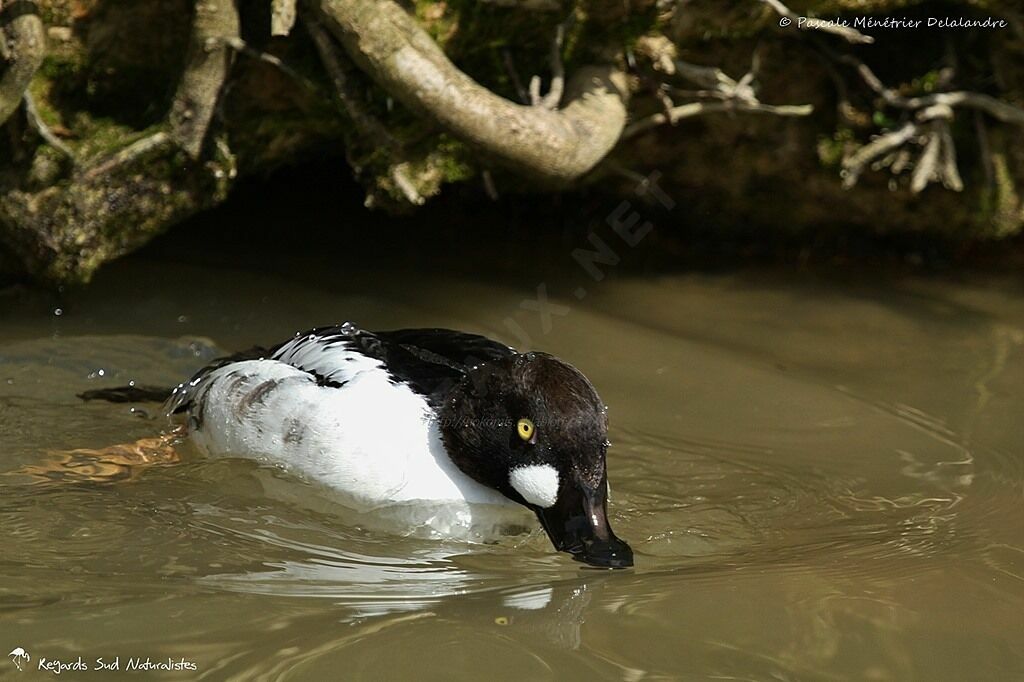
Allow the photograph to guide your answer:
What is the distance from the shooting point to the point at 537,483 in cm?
363

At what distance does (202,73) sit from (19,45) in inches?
28.1

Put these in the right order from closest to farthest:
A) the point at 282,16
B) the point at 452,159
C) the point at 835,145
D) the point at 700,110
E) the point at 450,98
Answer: the point at 282,16 < the point at 450,98 < the point at 452,159 < the point at 700,110 < the point at 835,145

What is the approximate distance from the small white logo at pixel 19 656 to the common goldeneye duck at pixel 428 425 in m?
1.29

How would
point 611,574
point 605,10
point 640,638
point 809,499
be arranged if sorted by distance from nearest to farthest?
point 640,638 < point 611,574 < point 809,499 < point 605,10

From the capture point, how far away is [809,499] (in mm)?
4301

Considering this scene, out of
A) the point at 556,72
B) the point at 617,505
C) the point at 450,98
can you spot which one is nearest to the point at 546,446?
the point at 617,505

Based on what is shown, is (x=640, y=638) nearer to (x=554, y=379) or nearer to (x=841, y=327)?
(x=554, y=379)

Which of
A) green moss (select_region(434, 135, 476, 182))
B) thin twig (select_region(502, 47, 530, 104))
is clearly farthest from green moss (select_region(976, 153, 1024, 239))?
green moss (select_region(434, 135, 476, 182))

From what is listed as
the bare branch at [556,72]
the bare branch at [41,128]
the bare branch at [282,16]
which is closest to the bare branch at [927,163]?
the bare branch at [556,72]

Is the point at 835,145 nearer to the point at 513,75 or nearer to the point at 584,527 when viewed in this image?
the point at 513,75

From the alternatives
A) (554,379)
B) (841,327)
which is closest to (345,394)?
(554,379)

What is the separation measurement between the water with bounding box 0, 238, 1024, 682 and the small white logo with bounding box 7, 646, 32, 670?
0.04m

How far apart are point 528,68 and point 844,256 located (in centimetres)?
261

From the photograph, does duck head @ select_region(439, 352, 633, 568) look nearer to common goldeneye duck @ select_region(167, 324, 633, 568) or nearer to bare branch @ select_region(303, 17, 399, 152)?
common goldeneye duck @ select_region(167, 324, 633, 568)
